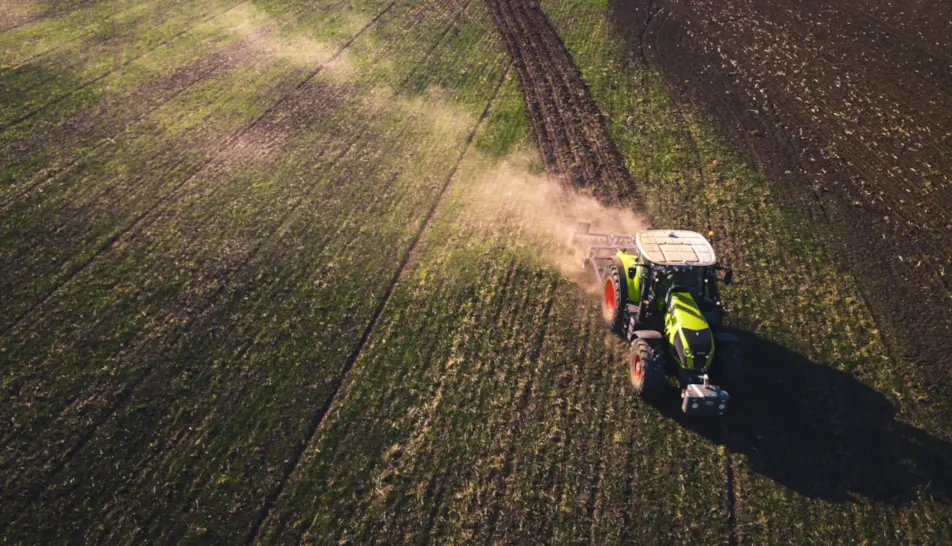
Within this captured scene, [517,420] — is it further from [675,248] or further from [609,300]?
[675,248]

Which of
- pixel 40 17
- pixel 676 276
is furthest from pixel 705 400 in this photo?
pixel 40 17

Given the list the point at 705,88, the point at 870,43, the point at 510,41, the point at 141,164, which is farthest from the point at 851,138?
the point at 141,164

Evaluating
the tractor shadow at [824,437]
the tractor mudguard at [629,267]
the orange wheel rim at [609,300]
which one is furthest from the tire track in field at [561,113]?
the tractor shadow at [824,437]

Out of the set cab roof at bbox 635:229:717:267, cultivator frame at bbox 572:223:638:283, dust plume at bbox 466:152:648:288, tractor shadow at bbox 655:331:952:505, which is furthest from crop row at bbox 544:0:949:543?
cab roof at bbox 635:229:717:267

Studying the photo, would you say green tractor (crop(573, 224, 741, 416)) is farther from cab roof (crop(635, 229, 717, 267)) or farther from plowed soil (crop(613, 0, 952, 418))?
plowed soil (crop(613, 0, 952, 418))

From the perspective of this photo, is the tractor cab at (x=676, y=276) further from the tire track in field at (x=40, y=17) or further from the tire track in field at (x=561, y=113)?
the tire track in field at (x=40, y=17)
